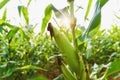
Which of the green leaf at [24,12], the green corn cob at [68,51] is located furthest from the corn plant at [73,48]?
the green leaf at [24,12]

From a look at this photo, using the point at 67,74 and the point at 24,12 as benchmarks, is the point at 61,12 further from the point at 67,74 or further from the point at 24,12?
the point at 24,12

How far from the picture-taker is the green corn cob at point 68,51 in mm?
625

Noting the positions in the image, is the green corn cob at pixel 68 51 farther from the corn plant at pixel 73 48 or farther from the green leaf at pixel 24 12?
the green leaf at pixel 24 12

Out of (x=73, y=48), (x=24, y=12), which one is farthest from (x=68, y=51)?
(x=24, y=12)

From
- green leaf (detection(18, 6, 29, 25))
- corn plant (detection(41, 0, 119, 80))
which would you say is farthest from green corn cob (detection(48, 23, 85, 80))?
green leaf (detection(18, 6, 29, 25))

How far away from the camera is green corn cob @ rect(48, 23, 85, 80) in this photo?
0.62 meters

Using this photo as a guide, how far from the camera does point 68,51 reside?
0.64 m

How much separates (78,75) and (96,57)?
163 cm

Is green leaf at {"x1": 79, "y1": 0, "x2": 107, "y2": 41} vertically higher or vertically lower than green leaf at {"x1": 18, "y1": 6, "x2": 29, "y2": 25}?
lower

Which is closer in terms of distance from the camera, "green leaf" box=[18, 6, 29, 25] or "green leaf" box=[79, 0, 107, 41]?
"green leaf" box=[79, 0, 107, 41]

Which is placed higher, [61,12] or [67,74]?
[61,12]

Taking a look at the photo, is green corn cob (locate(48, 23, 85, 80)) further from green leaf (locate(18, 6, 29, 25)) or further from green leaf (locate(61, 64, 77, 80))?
green leaf (locate(18, 6, 29, 25))

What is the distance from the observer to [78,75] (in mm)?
660

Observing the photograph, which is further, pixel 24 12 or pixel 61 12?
pixel 24 12
